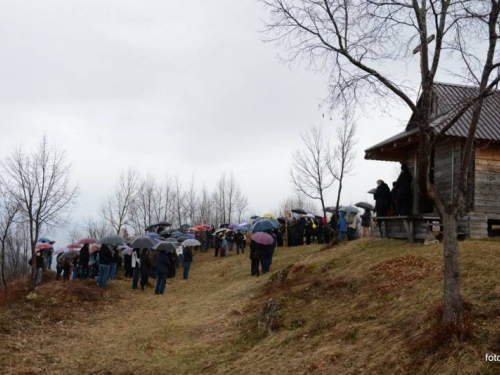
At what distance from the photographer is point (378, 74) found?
7.49 metres

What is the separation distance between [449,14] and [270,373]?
6.88 metres

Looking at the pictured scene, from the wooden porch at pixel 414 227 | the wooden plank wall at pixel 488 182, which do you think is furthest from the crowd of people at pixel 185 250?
the wooden plank wall at pixel 488 182

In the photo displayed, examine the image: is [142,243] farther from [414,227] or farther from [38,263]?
[414,227]

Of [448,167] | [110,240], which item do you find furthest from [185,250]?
[448,167]

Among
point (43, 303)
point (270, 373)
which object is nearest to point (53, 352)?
point (43, 303)

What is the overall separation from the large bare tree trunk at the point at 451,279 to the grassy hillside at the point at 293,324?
0.91 feet

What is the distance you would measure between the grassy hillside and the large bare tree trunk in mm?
278

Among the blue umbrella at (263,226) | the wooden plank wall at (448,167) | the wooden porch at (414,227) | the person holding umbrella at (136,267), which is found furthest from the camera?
the blue umbrella at (263,226)

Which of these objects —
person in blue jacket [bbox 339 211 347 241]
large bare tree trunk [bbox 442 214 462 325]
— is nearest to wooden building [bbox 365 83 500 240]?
person in blue jacket [bbox 339 211 347 241]

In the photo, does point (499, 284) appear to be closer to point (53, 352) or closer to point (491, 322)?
point (491, 322)

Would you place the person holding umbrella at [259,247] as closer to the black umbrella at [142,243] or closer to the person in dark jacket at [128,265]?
the black umbrella at [142,243]

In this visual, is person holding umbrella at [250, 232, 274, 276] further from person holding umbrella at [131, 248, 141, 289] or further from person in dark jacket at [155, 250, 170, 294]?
person holding umbrella at [131, 248, 141, 289]

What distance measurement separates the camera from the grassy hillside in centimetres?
706

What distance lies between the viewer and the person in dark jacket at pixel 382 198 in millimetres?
16828
